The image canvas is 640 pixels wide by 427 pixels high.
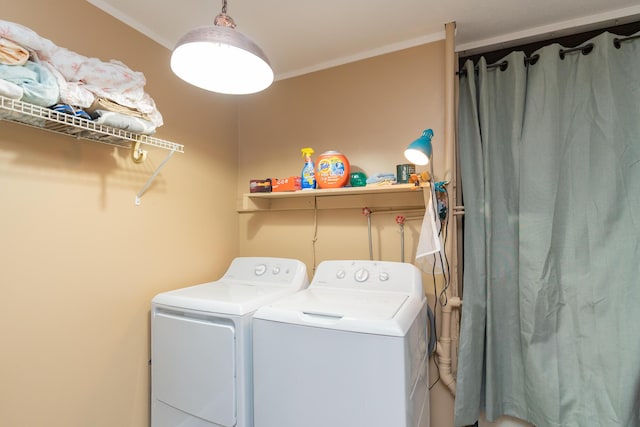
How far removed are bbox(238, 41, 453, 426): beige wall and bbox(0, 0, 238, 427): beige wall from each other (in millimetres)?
474

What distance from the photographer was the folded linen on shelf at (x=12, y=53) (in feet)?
3.27

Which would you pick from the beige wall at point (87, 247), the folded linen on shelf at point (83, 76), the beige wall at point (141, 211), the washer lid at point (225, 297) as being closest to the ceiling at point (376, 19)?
the beige wall at point (141, 211)

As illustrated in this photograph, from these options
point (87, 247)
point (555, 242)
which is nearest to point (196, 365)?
point (87, 247)

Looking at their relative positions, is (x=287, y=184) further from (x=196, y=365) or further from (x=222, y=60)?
(x=196, y=365)

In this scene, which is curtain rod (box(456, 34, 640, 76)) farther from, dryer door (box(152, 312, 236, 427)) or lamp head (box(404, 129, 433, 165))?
dryer door (box(152, 312, 236, 427))

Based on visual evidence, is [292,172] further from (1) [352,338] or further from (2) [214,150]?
(1) [352,338]

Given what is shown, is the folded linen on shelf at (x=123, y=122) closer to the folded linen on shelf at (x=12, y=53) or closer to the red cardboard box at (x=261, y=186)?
the folded linen on shelf at (x=12, y=53)

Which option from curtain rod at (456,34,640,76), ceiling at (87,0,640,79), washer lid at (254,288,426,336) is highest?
ceiling at (87,0,640,79)

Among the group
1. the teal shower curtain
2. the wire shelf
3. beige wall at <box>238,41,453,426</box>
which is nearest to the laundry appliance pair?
beige wall at <box>238,41,453,426</box>

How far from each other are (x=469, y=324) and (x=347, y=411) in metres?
0.88

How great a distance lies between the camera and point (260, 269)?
1895mm

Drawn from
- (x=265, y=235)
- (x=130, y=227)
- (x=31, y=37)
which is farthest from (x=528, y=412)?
(x=31, y=37)

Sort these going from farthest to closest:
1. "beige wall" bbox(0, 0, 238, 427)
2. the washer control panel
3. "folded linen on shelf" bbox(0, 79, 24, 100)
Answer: the washer control panel → "beige wall" bbox(0, 0, 238, 427) → "folded linen on shelf" bbox(0, 79, 24, 100)

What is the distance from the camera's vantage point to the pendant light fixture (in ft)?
3.18
